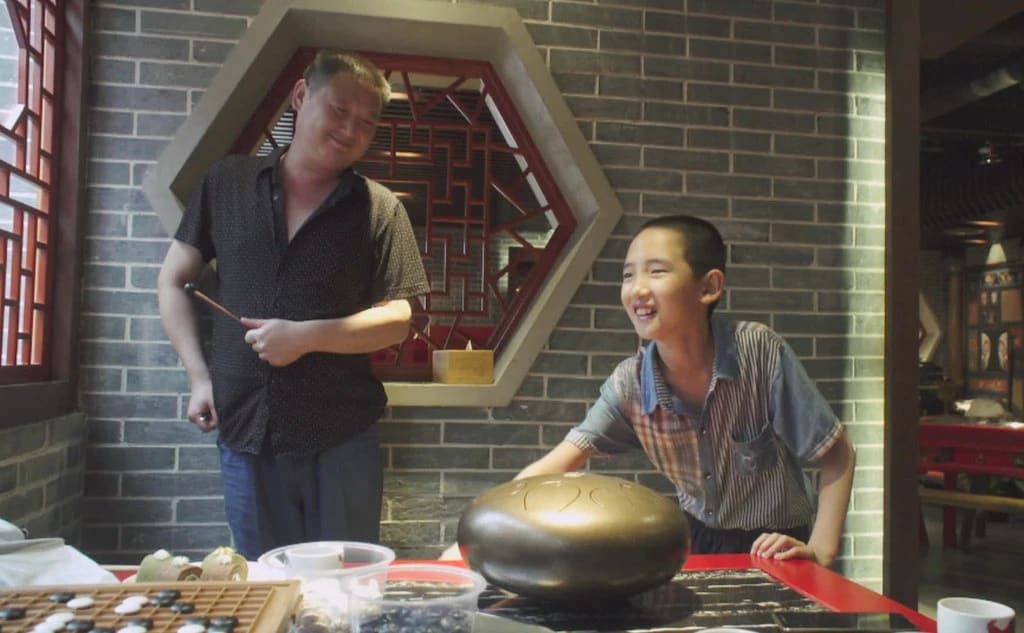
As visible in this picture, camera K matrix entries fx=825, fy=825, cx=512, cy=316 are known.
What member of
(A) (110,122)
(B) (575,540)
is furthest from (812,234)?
(A) (110,122)

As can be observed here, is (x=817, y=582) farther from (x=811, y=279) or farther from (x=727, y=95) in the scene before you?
(x=727, y=95)

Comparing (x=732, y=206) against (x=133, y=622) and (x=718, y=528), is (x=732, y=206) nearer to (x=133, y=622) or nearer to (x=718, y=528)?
(x=718, y=528)

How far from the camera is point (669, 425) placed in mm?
1669

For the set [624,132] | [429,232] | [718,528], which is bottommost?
[718,528]

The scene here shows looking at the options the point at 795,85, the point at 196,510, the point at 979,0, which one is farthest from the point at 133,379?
the point at 979,0

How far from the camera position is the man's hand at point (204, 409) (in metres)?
1.89

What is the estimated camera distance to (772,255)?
281 cm

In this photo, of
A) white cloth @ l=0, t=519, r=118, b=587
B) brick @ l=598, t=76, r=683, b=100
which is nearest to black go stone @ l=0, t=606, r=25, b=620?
white cloth @ l=0, t=519, r=118, b=587

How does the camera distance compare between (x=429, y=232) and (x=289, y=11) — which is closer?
(x=289, y=11)

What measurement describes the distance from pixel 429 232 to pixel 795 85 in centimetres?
135

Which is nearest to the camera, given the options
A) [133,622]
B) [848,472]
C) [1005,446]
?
[133,622]

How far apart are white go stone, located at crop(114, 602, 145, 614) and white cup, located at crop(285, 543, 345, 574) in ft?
0.71

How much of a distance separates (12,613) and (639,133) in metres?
2.34

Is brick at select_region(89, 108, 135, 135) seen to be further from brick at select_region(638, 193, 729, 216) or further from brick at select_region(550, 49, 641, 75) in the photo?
brick at select_region(638, 193, 729, 216)
